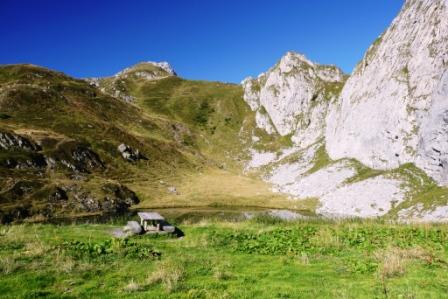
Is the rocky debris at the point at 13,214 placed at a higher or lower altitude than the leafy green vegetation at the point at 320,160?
lower

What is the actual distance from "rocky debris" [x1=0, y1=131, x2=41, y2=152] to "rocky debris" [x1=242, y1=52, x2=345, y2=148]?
90452 mm

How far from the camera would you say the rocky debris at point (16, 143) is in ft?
301

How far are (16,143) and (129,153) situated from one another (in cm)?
3297

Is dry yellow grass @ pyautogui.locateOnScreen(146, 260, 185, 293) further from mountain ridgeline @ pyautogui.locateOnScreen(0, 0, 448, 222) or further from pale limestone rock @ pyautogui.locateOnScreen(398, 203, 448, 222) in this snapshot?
mountain ridgeline @ pyautogui.locateOnScreen(0, 0, 448, 222)

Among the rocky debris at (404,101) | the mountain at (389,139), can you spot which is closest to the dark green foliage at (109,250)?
the mountain at (389,139)

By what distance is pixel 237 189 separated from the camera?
10550 cm

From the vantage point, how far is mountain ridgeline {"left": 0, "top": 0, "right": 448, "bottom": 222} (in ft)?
236

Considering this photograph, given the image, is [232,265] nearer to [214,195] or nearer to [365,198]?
[365,198]

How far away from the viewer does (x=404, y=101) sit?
85375mm

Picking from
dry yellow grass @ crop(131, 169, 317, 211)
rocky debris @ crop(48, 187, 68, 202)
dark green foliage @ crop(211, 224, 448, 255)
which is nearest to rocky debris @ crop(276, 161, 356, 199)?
dry yellow grass @ crop(131, 169, 317, 211)

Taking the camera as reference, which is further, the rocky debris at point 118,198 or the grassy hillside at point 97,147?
the rocky debris at point 118,198

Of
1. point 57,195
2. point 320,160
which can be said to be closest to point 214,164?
→ point 320,160

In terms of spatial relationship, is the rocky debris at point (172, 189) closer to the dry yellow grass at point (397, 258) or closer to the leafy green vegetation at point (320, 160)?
the leafy green vegetation at point (320, 160)

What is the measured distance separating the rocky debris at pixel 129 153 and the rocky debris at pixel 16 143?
25.6 meters
